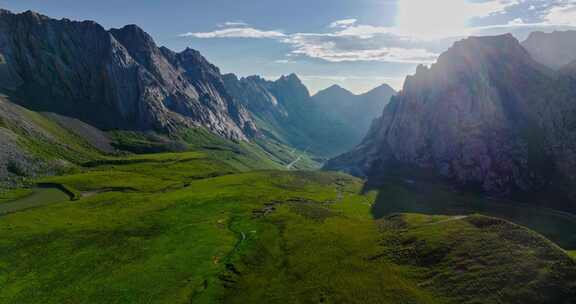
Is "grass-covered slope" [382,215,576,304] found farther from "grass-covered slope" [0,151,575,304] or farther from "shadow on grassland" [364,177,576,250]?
"shadow on grassland" [364,177,576,250]

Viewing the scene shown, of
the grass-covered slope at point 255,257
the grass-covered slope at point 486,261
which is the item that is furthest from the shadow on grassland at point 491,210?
the grass-covered slope at point 486,261

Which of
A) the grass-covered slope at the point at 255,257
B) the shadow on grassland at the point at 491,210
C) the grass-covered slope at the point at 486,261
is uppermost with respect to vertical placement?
the grass-covered slope at the point at 486,261

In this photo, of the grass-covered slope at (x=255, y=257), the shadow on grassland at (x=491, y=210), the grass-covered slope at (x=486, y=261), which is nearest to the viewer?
the grass-covered slope at (x=486, y=261)

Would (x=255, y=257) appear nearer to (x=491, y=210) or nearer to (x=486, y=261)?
(x=486, y=261)

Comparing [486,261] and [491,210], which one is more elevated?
[486,261]

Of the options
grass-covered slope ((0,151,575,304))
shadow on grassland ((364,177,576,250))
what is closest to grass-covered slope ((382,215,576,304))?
grass-covered slope ((0,151,575,304))

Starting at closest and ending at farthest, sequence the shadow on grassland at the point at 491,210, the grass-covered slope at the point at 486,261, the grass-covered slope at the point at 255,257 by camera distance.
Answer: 1. the grass-covered slope at the point at 486,261
2. the grass-covered slope at the point at 255,257
3. the shadow on grassland at the point at 491,210

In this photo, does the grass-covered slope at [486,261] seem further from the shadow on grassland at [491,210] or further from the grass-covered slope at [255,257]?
the shadow on grassland at [491,210]

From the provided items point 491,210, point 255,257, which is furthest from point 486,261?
point 491,210
